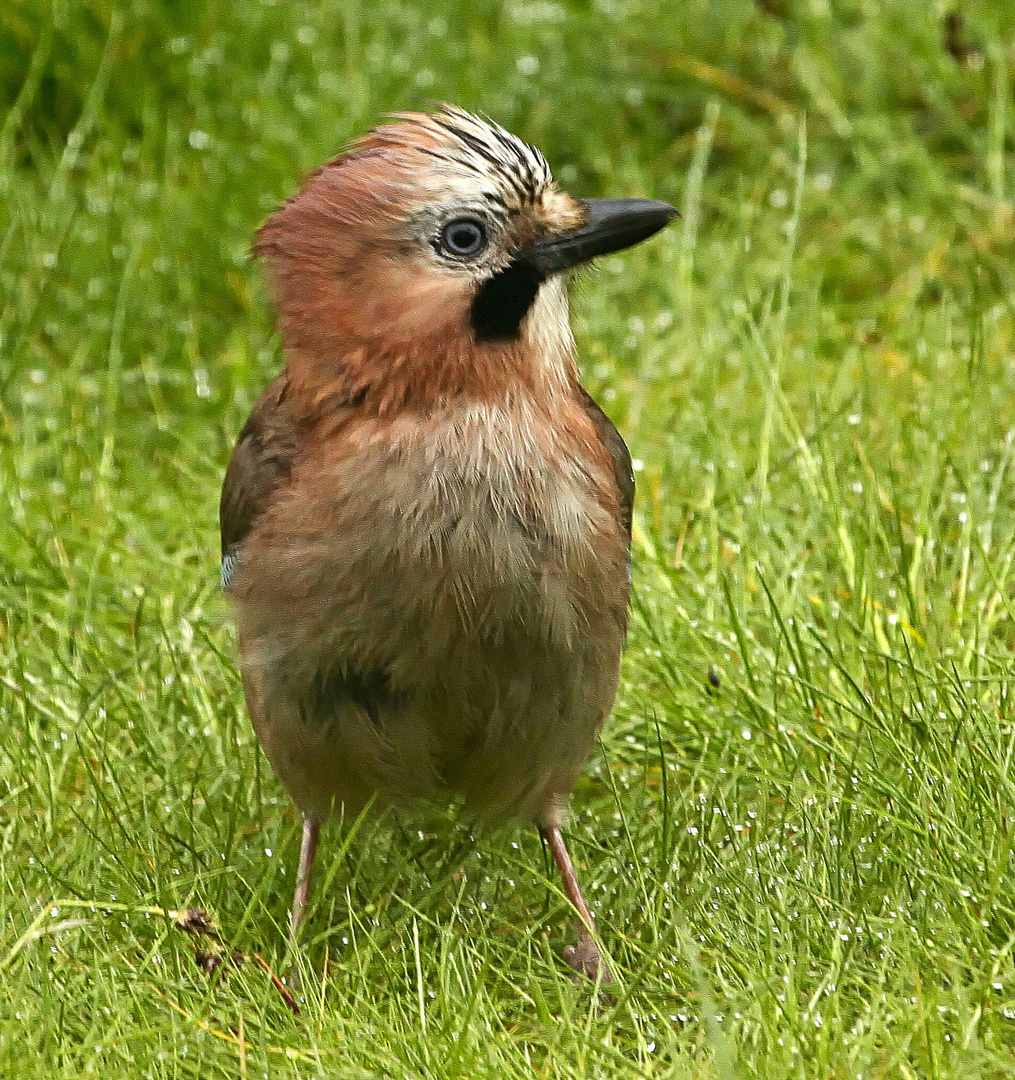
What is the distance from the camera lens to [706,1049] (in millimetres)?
3176

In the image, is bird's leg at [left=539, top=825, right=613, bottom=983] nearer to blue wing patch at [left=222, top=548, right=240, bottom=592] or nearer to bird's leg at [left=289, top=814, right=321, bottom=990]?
bird's leg at [left=289, top=814, right=321, bottom=990]

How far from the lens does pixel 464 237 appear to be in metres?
3.48

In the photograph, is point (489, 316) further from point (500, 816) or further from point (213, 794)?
point (213, 794)

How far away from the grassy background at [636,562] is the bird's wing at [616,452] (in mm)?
236

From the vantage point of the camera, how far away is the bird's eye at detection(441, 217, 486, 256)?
3.46 metres

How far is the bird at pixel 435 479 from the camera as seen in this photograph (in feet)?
11.3

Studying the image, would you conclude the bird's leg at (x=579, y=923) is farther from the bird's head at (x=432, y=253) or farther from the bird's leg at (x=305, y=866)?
the bird's head at (x=432, y=253)

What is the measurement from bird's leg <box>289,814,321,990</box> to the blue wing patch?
1.72ft

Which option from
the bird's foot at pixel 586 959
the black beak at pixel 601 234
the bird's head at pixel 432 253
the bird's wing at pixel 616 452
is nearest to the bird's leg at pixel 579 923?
the bird's foot at pixel 586 959

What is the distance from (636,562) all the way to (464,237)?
1.40 m

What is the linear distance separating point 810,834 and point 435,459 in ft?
3.40

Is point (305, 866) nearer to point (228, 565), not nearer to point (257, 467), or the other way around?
point (228, 565)

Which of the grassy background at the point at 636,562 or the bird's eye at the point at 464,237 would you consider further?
the bird's eye at the point at 464,237

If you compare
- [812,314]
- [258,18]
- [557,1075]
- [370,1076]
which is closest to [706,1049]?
[557,1075]
